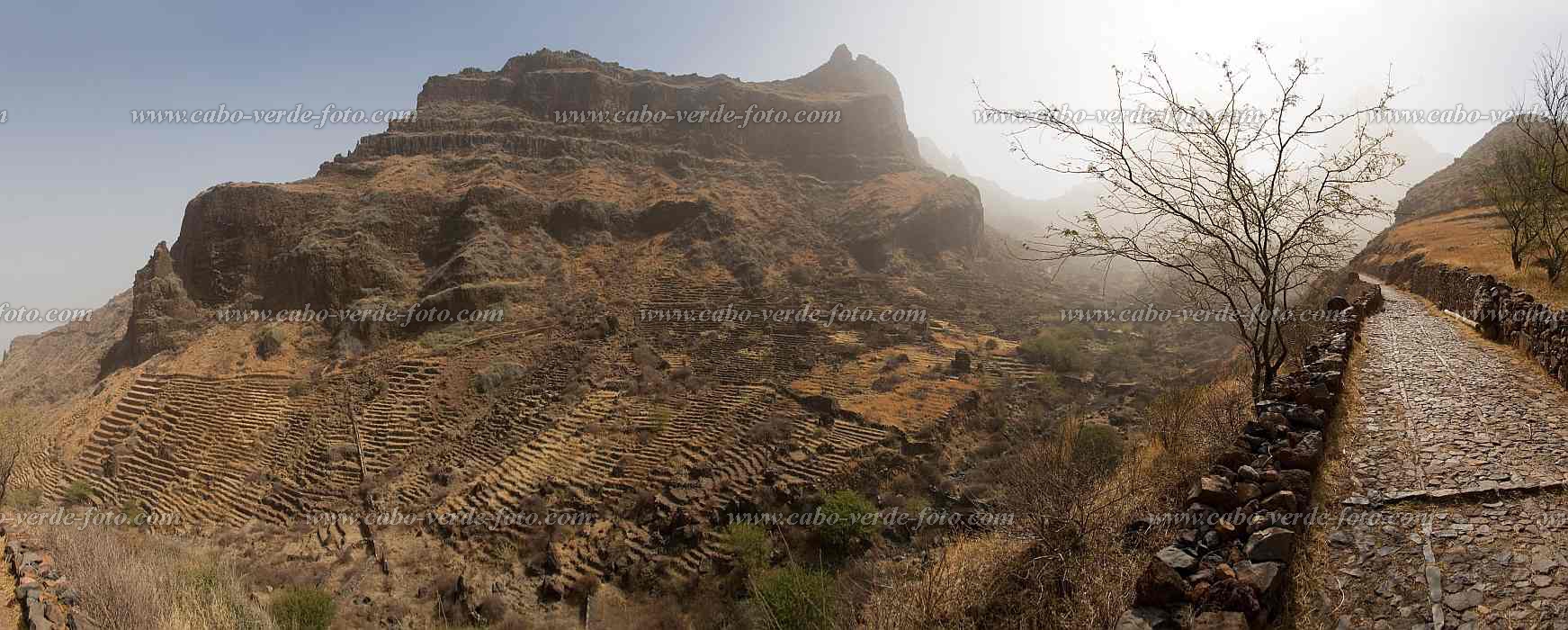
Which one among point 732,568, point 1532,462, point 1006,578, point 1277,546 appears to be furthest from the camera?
point 732,568

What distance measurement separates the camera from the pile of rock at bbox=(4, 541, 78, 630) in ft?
22.8

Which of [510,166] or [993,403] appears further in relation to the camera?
[510,166]

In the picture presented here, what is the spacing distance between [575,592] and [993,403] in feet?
49.7

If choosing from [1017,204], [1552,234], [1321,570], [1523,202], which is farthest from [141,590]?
[1017,204]

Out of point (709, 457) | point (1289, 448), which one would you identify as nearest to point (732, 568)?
point (709, 457)

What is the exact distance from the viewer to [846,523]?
516 inches

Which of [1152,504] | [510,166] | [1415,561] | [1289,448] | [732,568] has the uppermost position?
[510,166]

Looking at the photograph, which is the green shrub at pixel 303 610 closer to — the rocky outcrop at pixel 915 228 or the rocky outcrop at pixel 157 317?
the rocky outcrop at pixel 157 317

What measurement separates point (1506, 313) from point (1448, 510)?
788 centimetres

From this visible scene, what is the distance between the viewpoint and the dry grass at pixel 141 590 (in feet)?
23.2

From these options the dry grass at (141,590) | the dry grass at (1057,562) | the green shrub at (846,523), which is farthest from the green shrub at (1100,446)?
the dry grass at (141,590)

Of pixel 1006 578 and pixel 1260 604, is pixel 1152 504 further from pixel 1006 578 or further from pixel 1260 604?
pixel 1260 604

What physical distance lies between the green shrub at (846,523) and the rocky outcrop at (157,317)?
33.5 m

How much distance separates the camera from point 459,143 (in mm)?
45031
